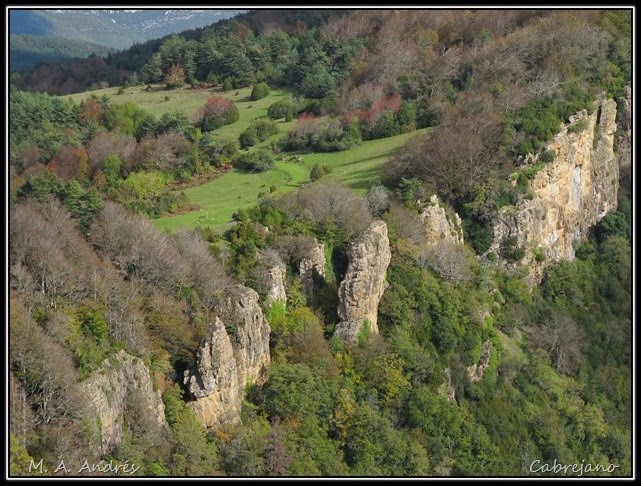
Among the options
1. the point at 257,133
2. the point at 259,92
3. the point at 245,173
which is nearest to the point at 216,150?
the point at 245,173

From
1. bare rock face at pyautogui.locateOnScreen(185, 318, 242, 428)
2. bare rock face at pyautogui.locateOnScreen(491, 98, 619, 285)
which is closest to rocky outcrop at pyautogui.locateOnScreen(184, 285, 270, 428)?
bare rock face at pyautogui.locateOnScreen(185, 318, 242, 428)

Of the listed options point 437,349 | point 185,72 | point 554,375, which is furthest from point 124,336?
point 185,72

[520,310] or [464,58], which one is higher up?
[464,58]

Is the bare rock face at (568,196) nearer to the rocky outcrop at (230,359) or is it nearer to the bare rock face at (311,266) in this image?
the bare rock face at (311,266)

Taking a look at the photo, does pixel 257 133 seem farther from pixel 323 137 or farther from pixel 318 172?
pixel 318 172

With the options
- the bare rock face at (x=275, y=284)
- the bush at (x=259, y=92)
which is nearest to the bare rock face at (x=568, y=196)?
the bare rock face at (x=275, y=284)

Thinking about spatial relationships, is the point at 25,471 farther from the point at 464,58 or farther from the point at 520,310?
the point at 464,58

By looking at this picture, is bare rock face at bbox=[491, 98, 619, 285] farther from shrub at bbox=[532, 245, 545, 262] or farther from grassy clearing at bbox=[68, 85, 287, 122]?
grassy clearing at bbox=[68, 85, 287, 122]
